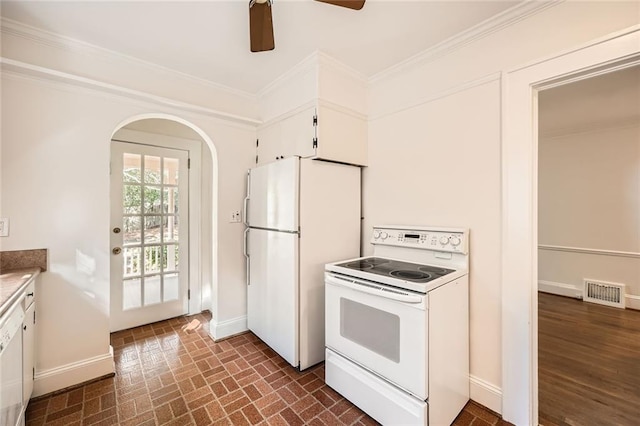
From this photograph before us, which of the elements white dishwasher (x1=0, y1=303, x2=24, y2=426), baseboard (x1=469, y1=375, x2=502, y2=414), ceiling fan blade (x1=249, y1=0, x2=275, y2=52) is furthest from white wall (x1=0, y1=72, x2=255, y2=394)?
baseboard (x1=469, y1=375, x2=502, y2=414)

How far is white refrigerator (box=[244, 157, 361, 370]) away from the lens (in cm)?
222

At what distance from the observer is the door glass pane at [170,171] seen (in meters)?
3.16

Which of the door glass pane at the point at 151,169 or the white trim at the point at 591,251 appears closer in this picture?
the door glass pane at the point at 151,169

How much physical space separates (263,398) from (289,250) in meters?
1.07

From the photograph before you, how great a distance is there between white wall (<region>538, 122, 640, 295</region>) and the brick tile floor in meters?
3.63

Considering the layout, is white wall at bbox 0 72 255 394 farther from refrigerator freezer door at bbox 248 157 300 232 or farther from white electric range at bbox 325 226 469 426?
white electric range at bbox 325 226 469 426

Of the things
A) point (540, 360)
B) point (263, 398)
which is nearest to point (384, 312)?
point (263, 398)

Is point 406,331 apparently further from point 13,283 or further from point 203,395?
point 13,283

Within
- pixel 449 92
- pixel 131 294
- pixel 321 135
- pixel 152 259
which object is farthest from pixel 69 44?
pixel 449 92

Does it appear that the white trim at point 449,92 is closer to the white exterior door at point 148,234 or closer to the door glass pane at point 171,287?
the white exterior door at point 148,234

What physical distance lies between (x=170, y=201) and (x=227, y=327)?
1.62 m

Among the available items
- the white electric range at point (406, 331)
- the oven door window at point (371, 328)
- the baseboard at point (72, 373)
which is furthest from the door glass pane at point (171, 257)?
the oven door window at point (371, 328)

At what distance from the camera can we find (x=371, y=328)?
1737 millimetres

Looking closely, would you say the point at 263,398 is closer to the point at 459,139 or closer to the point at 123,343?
the point at 123,343
